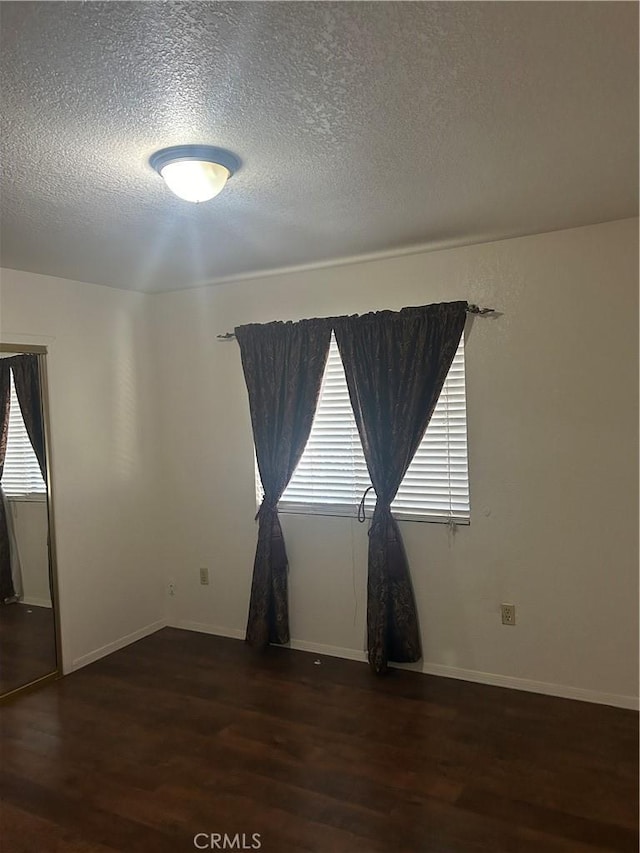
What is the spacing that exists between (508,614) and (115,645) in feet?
8.51

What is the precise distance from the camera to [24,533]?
376 centimetres

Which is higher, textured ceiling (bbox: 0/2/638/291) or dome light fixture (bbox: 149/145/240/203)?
textured ceiling (bbox: 0/2/638/291)

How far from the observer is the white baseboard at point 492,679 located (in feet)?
10.7

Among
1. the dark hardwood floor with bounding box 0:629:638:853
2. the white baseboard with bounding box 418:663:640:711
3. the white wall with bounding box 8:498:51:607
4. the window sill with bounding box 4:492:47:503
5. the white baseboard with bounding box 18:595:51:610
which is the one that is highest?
the window sill with bounding box 4:492:47:503

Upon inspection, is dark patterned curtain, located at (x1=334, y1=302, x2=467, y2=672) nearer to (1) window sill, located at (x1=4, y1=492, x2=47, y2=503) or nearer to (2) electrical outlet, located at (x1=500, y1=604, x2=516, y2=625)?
(2) electrical outlet, located at (x1=500, y1=604, x2=516, y2=625)

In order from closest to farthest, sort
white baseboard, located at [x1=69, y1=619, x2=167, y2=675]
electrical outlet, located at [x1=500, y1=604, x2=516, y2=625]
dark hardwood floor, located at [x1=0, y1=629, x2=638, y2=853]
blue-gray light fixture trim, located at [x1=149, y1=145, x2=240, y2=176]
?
blue-gray light fixture trim, located at [x1=149, y1=145, x2=240, y2=176] → dark hardwood floor, located at [x1=0, y1=629, x2=638, y2=853] → electrical outlet, located at [x1=500, y1=604, x2=516, y2=625] → white baseboard, located at [x1=69, y1=619, x2=167, y2=675]

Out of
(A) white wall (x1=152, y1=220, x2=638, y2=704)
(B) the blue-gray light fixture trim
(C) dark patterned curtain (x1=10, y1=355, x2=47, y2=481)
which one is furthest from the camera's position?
(C) dark patterned curtain (x1=10, y1=355, x2=47, y2=481)

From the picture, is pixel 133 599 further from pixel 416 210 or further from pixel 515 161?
pixel 515 161

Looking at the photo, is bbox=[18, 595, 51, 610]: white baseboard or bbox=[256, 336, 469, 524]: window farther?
bbox=[18, 595, 51, 610]: white baseboard

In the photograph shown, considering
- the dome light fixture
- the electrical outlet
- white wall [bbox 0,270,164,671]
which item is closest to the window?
the electrical outlet

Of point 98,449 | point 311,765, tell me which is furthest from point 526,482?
point 98,449

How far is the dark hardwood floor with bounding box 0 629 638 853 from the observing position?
2.39 m

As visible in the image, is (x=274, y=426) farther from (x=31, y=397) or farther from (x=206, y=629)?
(x=206, y=629)

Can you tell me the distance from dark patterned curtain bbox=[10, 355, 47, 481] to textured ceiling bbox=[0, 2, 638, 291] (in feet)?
2.50
